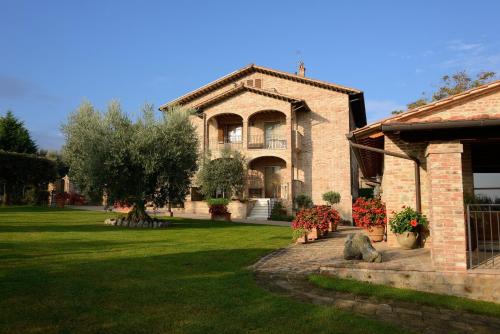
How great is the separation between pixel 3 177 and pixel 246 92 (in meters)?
17.1

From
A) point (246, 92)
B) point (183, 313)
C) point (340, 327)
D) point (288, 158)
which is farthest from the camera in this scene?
point (246, 92)

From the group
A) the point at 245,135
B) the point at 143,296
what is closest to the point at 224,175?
the point at 245,135

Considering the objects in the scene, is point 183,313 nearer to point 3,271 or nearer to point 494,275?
point 3,271

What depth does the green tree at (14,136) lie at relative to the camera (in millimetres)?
33719

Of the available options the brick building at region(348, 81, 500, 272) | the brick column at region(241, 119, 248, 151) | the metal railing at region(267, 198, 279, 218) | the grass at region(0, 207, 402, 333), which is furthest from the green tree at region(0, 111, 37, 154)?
the brick building at region(348, 81, 500, 272)

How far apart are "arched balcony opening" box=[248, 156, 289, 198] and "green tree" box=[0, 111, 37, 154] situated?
69.0 feet

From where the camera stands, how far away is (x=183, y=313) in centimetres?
468

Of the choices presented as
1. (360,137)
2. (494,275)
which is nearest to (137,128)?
(360,137)

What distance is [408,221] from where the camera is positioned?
8586mm

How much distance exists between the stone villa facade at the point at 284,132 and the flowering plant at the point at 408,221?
48.7 feet

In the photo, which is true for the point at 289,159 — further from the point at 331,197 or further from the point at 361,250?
the point at 361,250

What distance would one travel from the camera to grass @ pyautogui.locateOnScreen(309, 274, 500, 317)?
217 inches

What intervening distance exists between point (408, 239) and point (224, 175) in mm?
16480

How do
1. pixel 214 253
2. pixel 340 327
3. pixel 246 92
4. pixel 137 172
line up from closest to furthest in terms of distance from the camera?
1. pixel 340 327
2. pixel 214 253
3. pixel 137 172
4. pixel 246 92
